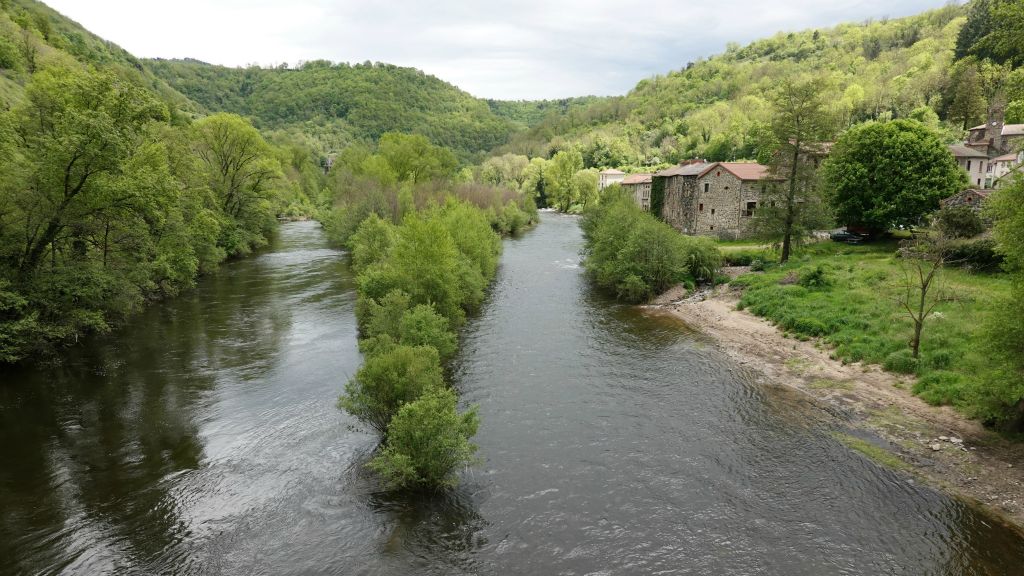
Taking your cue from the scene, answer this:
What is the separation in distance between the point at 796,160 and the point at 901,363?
867 inches

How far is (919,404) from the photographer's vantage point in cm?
2098

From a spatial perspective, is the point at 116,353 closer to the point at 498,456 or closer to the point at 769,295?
the point at 498,456

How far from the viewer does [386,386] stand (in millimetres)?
17062

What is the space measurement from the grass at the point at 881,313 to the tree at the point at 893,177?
10.6ft

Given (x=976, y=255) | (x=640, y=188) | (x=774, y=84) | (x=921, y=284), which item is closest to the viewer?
(x=921, y=284)

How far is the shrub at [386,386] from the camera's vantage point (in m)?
17.0

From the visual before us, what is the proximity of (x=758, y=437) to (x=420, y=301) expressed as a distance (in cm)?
1639

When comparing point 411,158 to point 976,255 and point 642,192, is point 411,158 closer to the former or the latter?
point 642,192

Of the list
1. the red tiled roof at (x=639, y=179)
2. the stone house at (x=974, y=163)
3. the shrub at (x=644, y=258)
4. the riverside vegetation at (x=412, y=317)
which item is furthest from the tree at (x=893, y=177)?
the red tiled roof at (x=639, y=179)

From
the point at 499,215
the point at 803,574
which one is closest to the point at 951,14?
the point at 499,215

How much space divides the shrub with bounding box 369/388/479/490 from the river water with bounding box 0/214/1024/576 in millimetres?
715

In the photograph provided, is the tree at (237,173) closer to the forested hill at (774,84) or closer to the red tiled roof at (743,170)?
the red tiled roof at (743,170)

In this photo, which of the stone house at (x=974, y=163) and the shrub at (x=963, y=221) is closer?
the shrub at (x=963, y=221)

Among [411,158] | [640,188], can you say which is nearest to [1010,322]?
[411,158]
